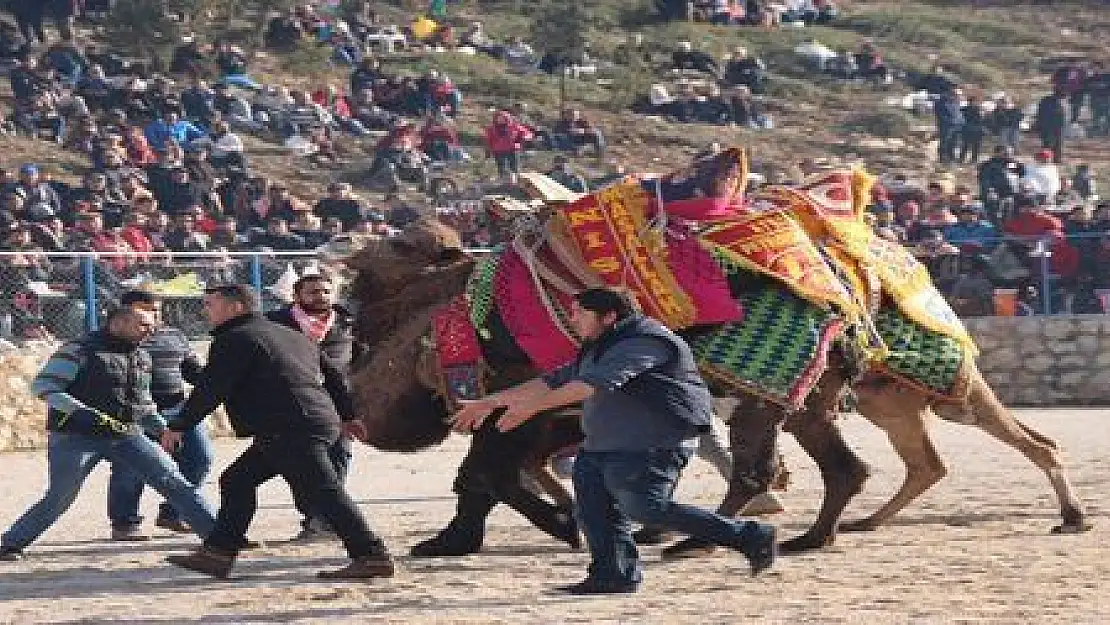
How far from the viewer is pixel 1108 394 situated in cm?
2434

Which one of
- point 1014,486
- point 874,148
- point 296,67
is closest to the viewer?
point 1014,486

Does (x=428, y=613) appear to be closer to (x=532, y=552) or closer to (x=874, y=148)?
(x=532, y=552)

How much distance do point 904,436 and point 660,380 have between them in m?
3.56

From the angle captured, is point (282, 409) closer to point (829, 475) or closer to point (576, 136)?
point (829, 475)

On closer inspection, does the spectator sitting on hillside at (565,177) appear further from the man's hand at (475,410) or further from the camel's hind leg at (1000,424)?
the man's hand at (475,410)

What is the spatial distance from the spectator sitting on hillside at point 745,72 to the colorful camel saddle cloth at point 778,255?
28.0 meters

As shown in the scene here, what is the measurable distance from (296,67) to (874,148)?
10.4 metres

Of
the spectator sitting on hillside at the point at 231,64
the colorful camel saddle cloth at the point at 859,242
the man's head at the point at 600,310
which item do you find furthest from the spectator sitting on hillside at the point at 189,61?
the man's head at the point at 600,310

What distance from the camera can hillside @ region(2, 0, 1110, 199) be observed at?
35031mm

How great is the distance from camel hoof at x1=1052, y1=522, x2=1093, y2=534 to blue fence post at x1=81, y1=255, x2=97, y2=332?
1013 cm

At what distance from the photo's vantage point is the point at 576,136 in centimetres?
3312

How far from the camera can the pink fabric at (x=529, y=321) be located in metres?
11.1

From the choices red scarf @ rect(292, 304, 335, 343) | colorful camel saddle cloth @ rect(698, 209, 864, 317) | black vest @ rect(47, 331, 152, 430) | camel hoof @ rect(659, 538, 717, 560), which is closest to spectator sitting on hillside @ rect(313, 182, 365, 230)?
red scarf @ rect(292, 304, 335, 343)

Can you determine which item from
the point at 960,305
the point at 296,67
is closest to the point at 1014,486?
the point at 960,305
